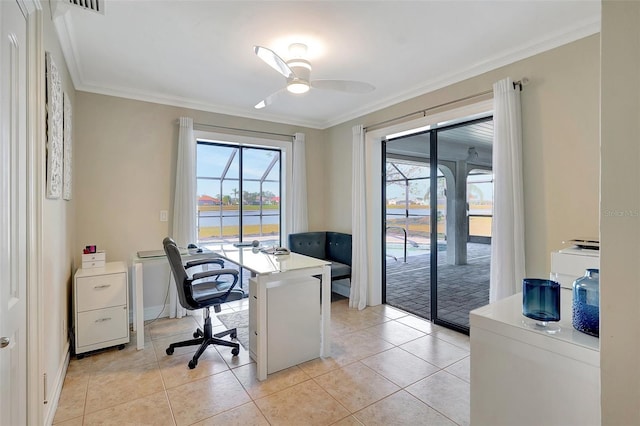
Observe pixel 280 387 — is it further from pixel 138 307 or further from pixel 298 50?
pixel 298 50

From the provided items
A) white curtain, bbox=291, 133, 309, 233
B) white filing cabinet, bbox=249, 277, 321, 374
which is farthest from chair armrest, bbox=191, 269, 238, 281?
white curtain, bbox=291, 133, 309, 233

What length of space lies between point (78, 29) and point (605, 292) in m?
3.31

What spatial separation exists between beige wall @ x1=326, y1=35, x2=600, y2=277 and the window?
304 cm

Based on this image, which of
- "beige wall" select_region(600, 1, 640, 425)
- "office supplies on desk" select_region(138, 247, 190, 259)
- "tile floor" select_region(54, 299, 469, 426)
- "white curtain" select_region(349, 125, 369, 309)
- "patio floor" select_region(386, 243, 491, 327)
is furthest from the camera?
"white curtain" select_region(349, 125, 369, 309)

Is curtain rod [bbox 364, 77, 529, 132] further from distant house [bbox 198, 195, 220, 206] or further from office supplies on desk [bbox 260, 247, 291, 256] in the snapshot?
distant house [bbox 198, 195, 220, 206]

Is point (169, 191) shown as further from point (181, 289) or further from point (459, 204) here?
point (459, 204)

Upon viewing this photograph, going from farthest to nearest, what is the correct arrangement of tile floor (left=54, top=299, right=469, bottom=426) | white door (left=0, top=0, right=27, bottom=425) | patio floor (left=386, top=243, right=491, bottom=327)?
1. patio floor (left=386, top=243, right=491, bottom=327)
2. tile floor (left=54, top=299, right=469, bottom=426)
3. white door (left=0, top=0, right=27, bottom=425)

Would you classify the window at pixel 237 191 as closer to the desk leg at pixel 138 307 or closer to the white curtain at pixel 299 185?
the white curtain at pixel 299 185

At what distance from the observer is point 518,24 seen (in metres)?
2.22

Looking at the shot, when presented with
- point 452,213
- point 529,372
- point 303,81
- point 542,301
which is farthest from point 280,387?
point 452,213

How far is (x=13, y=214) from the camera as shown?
132 centimetres

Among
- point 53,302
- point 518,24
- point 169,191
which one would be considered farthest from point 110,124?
point 518,24

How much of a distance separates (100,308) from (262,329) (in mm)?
1525

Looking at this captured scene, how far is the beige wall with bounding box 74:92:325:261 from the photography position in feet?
10.7
